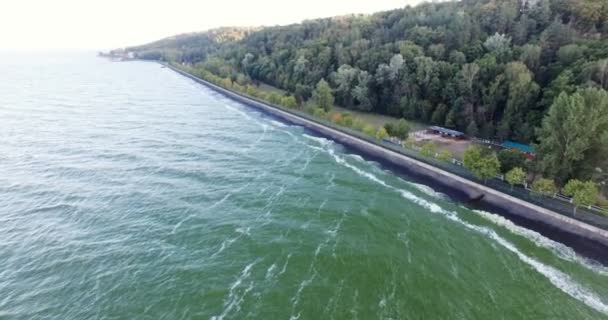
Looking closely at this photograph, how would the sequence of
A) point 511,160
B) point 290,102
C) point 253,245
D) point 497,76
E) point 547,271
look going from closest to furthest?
point 547,271
point 253,245
point 511,160
point 497,76
point 290,102

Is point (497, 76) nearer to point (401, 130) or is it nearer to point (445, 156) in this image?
point (401, 130)

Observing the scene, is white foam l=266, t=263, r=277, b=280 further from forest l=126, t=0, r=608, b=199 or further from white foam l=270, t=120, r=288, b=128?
white foam l=270, t=120, r=288, b=128

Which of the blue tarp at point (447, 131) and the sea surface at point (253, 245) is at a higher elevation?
the blue tarp at point (447, 131)

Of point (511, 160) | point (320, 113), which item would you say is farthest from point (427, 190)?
point (320, 113)

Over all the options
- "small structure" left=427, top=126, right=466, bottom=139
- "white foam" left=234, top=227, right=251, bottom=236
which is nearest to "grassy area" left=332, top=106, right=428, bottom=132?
"small structure" left=427, top=126, right=466, bottom=139

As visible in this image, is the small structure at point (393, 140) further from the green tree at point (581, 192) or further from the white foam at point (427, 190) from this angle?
the green tree at point (581, 192)

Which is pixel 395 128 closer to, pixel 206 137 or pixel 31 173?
pixel 206 137

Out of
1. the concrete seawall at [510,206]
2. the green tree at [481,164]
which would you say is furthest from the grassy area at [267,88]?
the green tree at [481,164]

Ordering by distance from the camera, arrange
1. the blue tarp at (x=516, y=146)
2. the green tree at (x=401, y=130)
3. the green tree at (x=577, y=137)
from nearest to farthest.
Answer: the green tree at (x=577, y=137) → the blue tarp at (x=516, y=146) → the green tree at (x=401, y=130)
